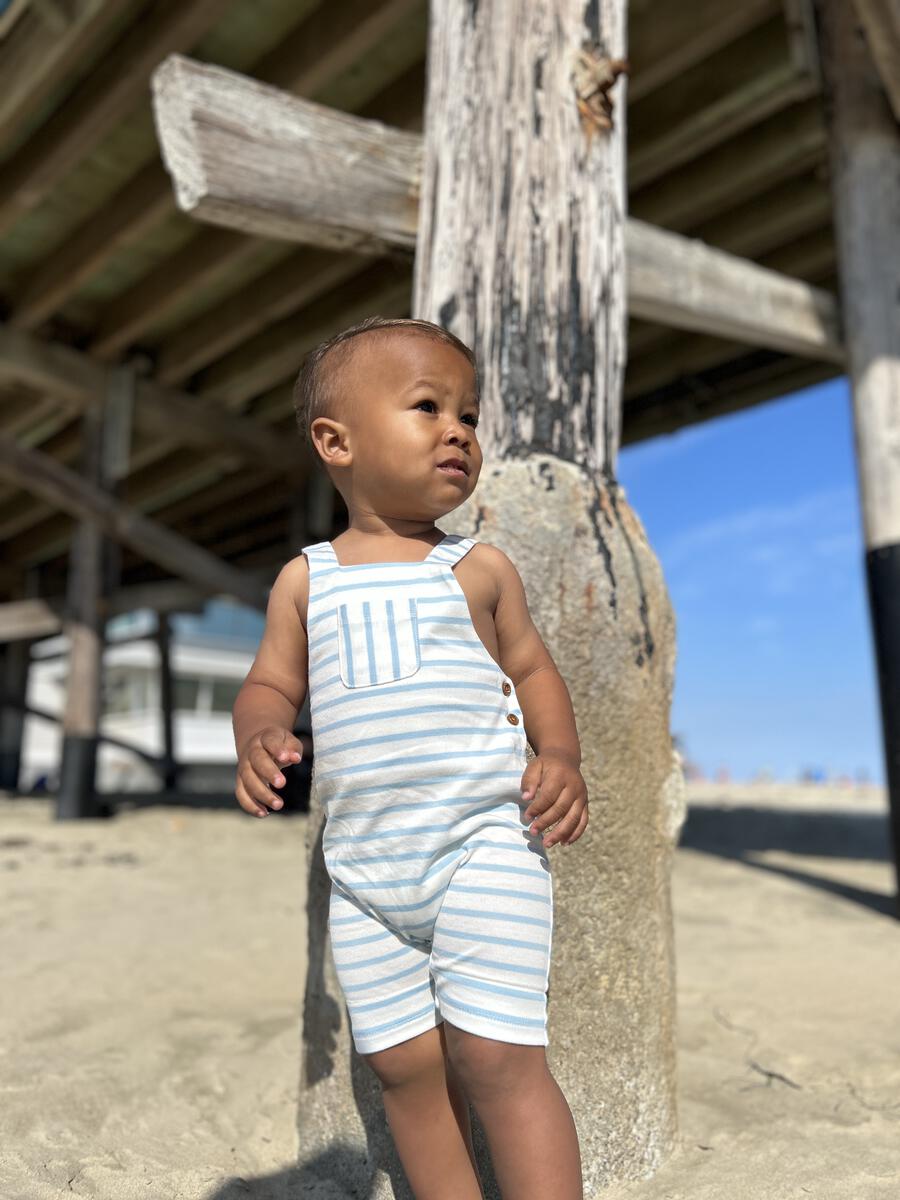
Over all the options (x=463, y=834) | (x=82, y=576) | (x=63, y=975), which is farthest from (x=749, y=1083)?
(x=82, y=576)

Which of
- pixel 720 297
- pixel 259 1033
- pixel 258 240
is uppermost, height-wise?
pixel 258 240

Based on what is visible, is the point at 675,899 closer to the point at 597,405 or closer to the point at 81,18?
the point at 597,405

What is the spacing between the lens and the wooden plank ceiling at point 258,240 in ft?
14.4

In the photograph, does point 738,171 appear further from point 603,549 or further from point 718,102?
point 603,549

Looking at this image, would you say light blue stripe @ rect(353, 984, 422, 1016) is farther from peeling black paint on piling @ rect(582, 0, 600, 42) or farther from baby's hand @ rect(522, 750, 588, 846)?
peeling black paint on piling @ rect(582, 0, 600, 42)

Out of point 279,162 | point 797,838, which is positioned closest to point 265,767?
point 279,162

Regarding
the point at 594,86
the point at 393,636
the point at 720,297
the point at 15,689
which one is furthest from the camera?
the point at 15,689

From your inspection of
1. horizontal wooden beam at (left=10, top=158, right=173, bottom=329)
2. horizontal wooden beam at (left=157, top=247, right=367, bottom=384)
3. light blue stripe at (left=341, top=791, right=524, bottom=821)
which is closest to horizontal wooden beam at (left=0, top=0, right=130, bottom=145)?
horizontal wooden beam at (left=10, top=158, right=173, bottom=329)

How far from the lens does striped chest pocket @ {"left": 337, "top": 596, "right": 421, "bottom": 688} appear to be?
1.37 meters

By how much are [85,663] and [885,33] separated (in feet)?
20.5

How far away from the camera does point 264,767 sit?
4.14 ft

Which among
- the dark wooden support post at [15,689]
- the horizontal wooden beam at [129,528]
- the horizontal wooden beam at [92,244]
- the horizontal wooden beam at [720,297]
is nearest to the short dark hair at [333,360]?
the horizontal wooden beam at [720,297]

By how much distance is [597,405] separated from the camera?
2160 millimetres

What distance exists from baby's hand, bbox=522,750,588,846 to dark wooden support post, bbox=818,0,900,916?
3031 mm
